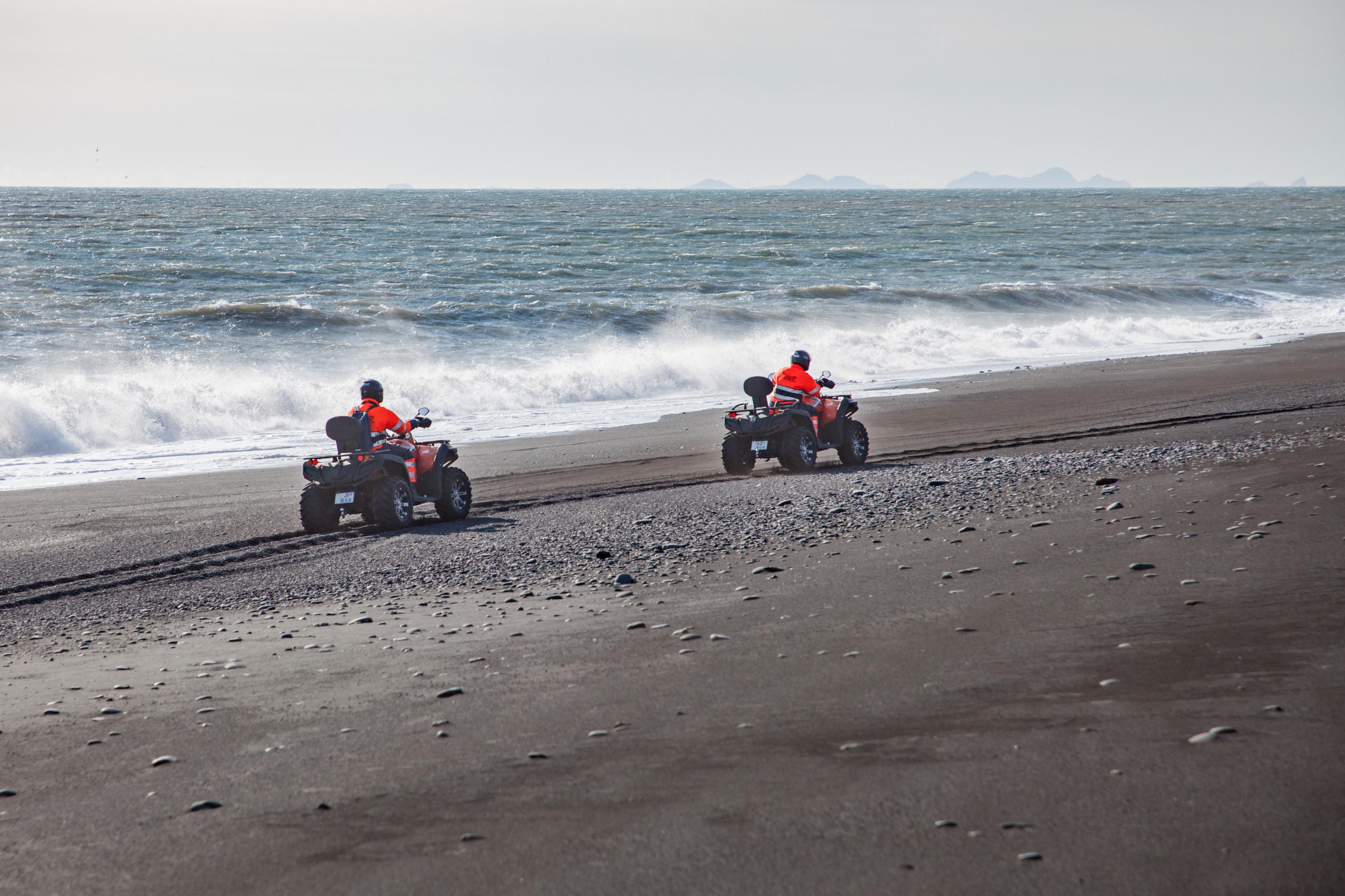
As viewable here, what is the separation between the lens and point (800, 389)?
1240cm

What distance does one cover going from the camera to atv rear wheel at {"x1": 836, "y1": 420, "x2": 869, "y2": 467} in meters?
12.4

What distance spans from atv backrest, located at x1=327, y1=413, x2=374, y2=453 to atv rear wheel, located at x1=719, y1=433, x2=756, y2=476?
12.8ft

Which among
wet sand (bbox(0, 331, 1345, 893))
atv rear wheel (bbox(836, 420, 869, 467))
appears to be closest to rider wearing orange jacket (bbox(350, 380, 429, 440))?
wet sand (bbox(0, 331, 1345, 893))

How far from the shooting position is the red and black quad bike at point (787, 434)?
1210 centimetres

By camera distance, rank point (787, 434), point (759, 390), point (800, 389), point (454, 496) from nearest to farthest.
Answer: point (454, 496)
point (787, 434)
point (759, 390)
point (800, 389)

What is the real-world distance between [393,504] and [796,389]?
481 cm

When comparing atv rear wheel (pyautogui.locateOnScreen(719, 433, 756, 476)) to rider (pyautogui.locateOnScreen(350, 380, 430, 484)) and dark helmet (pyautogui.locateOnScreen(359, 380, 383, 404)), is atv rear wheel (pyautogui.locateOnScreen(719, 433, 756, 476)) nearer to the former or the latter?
rider (pyautogui.locateOnScreen(350, 380, 430, 484))

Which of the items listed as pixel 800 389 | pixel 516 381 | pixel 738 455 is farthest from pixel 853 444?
pixel 516 381

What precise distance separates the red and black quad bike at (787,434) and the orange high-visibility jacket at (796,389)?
0.10 meters

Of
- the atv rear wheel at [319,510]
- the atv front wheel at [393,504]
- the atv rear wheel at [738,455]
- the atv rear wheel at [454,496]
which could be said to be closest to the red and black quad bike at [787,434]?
the atv rear wheel at [738,455]

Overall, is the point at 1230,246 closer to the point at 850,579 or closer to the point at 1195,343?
the point at 1195,343

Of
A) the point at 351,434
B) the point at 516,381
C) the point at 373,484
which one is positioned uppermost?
the point at 516,381

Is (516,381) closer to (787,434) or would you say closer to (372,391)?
(787,434)

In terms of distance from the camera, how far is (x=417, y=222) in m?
67.7
